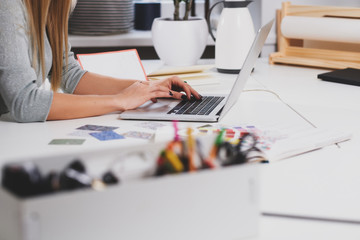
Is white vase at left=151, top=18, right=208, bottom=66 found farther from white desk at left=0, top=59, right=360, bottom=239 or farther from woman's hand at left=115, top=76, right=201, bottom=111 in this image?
woman's hand at left=115, top=76, right=201, bottom=111

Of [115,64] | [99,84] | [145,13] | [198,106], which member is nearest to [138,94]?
[198,106]

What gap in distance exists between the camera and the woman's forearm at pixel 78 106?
118 cm

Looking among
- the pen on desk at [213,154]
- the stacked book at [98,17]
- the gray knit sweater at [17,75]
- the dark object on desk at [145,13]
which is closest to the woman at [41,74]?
the gray knit sweater at [17,75]

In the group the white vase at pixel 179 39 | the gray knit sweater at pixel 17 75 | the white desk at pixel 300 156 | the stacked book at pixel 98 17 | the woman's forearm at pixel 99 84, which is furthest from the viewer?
the stacked book at pixel 98 17

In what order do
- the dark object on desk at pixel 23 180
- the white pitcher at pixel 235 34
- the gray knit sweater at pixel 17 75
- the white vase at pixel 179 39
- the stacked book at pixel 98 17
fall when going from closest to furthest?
1. the dark object on desk at pixel 23 180
2. the gray knit sweater at pixel 17 75
3. the white pitcher at pixel 235 34
4. the white vase at pixel 179 39
5. the stacked book at pixel 98 17

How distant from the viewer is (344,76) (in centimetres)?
165

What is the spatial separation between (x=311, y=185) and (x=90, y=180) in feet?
1.36

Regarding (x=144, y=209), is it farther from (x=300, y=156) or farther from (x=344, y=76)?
(x=344, y=76)

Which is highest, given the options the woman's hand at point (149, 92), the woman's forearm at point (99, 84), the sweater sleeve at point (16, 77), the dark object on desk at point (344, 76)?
the sweater sleeve at point (16, 77)

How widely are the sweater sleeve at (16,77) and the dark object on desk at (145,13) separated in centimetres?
140

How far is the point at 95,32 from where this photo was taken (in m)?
2.34

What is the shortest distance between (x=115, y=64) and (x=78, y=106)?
493 millimetres

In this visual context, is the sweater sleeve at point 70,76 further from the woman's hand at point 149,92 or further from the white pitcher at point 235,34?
the white pitcher at point 235,34

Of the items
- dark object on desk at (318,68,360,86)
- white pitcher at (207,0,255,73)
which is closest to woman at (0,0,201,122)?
white pitcher at (207,0,255,73)
